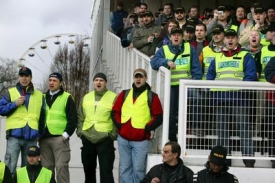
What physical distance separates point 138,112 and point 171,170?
1486 mm

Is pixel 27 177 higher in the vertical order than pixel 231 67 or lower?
lower

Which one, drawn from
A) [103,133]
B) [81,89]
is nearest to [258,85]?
[103,133]

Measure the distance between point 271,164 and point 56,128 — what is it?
3140mm

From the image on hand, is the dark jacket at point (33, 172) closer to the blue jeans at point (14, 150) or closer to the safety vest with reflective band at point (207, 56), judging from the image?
the blue jeans at point (14, 150)

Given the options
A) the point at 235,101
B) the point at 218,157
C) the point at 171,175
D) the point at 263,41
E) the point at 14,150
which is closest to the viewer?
the point at 218,157

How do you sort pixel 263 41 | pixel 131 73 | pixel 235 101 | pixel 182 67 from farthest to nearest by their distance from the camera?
pixel 131 73 → pixel 263 41 → pixel 182 67 → pixel 235 101

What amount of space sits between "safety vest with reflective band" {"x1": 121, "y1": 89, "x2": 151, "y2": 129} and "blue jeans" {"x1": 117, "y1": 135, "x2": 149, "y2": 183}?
26cm

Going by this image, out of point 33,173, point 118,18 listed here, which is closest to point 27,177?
point 33,173

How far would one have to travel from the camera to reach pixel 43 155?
9180 mm

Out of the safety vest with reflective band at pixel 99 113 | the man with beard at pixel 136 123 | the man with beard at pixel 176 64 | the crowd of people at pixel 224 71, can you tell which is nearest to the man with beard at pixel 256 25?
the crowd of people at pixel 224 71

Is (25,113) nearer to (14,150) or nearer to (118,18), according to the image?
(14,150)

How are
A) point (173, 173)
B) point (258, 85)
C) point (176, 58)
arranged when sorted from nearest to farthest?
point (173, 173)
point (258, 85)
point (176, 58)

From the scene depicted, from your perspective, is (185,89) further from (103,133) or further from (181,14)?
(181,14)

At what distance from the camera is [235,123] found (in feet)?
27.0
